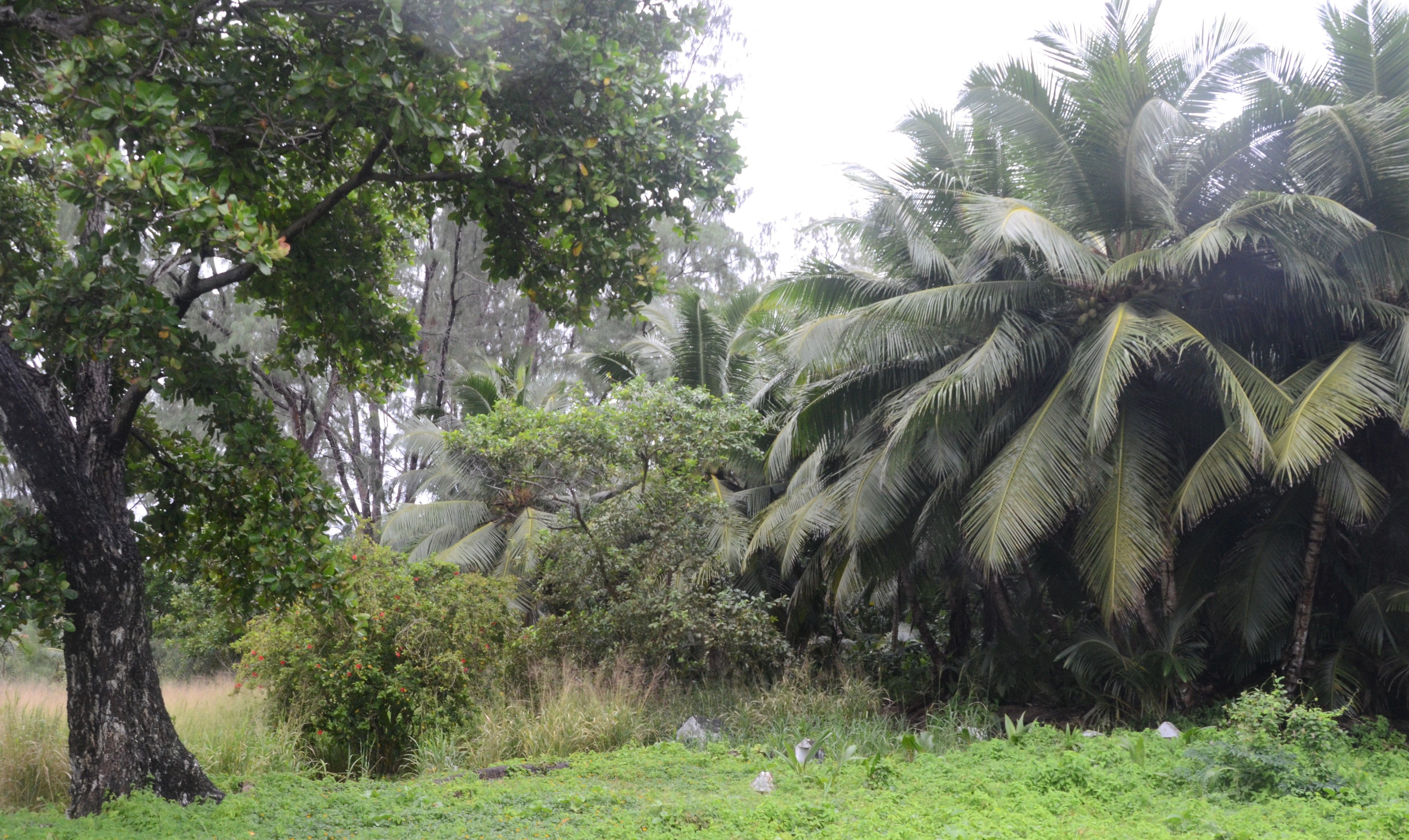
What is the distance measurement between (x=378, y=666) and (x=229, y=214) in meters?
5.65

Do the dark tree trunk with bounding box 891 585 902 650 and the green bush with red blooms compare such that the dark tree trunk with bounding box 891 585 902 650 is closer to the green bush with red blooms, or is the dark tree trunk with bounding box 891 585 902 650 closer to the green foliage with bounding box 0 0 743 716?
the green bush with red blooms

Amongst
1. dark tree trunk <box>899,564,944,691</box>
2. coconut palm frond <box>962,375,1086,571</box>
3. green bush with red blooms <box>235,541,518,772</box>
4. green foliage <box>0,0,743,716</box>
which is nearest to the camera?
green foliage <box>0,0,743,716</box>

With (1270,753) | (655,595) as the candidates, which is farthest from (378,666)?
(1270,753)

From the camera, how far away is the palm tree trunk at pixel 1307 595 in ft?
26.3

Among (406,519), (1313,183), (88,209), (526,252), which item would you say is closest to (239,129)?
(88,209)

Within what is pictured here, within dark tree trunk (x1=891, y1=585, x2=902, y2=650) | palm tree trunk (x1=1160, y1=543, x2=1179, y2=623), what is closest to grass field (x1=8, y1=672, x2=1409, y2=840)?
palm tree trunk (x1=1160, y1=543, x2=1179, y2=623)

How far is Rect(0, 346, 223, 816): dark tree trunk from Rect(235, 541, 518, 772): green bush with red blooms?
8.62 feet

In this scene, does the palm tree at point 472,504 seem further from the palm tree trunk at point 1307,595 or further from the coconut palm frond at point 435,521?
the palm tree trunk at point 1307,595

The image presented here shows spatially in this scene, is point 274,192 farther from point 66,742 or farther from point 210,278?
point 66,742

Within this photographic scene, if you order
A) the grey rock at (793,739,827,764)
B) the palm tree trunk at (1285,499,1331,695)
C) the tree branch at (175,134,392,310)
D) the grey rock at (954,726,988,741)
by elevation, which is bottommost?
the grey rock at (954,726,988,741)

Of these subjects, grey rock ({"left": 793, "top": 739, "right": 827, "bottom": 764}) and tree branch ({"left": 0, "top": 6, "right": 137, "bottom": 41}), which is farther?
grey rock ({"left": 793, "top": 739, "right": 827, "bottom": 764})

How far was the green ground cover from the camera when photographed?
186 inches

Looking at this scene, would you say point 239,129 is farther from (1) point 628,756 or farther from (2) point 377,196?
(1) point 628,756

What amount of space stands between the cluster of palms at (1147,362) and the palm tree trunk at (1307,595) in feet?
0.10
